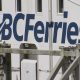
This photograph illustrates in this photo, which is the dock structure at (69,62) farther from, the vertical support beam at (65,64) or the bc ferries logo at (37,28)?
the bc ferries logo at (37,28)

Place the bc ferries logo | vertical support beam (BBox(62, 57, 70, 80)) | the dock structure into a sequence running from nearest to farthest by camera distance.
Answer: the dock structure → vertical support beam (BBox(62, 57, 70, 80)) → the bc ferries logo

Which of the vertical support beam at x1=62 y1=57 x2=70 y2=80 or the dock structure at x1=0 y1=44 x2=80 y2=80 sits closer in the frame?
the dock structure at x1=0 y1=44 x2=80 y2=80

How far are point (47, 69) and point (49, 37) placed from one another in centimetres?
114

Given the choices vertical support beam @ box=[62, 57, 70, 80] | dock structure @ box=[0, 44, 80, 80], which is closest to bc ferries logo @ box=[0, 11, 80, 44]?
dock structure @ box=[0, 44, 80, 80]

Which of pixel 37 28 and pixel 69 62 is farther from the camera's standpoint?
pixel 37 28

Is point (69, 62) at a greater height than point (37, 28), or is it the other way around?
point (37, 28)

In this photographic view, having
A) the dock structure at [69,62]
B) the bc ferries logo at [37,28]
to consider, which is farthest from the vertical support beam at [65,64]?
the bc ferries logo at [37,28]

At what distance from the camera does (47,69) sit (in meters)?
16.9

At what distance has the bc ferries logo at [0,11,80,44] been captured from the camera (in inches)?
648

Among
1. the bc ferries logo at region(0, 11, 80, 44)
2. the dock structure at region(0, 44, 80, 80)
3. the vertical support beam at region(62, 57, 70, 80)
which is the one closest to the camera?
the dock structure at region(0, 44, 80, 80)

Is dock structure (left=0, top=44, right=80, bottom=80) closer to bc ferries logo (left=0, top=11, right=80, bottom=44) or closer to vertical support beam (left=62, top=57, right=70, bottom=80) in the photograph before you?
vertical support beam (left=62, top=57, right=70, bottom=80)

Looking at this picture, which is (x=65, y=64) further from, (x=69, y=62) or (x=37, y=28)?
(x=37, y=28)

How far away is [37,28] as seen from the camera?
Answer: 1725 cm

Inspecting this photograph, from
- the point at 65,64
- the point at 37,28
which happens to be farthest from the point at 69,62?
the point at 37,28
